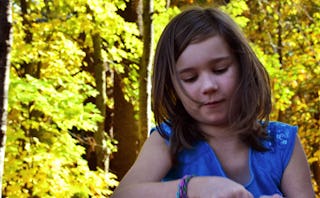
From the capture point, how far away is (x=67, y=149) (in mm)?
8281

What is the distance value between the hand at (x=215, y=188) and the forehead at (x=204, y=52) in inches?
11.5

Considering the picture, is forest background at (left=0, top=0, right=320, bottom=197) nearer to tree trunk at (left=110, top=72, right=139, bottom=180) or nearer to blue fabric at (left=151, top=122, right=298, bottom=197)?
tree trunk at (left=110, top=72, right=139, bottom=180)

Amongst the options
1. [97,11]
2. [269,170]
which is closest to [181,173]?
[269,170]

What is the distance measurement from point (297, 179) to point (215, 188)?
14.1 inches

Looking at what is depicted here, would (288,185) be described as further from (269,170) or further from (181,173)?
(181,173)

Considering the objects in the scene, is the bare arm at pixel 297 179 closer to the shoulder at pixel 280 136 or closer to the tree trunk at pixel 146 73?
the shoulder at pixel 280 136

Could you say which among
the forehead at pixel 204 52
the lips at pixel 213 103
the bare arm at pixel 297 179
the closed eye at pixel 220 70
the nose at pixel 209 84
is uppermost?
the forehead at pixel 204 52

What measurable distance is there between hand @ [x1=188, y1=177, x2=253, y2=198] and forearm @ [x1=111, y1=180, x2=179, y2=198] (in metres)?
0.05

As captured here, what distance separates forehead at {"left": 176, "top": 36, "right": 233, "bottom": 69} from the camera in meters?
1.42

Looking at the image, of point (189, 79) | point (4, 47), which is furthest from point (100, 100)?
point (189, 79)

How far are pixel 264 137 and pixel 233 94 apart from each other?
16 cm

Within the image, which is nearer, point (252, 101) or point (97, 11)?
point (252, 101)

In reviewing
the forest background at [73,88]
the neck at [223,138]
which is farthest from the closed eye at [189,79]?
the forest background at [73,88]

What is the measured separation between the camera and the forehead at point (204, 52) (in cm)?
142
